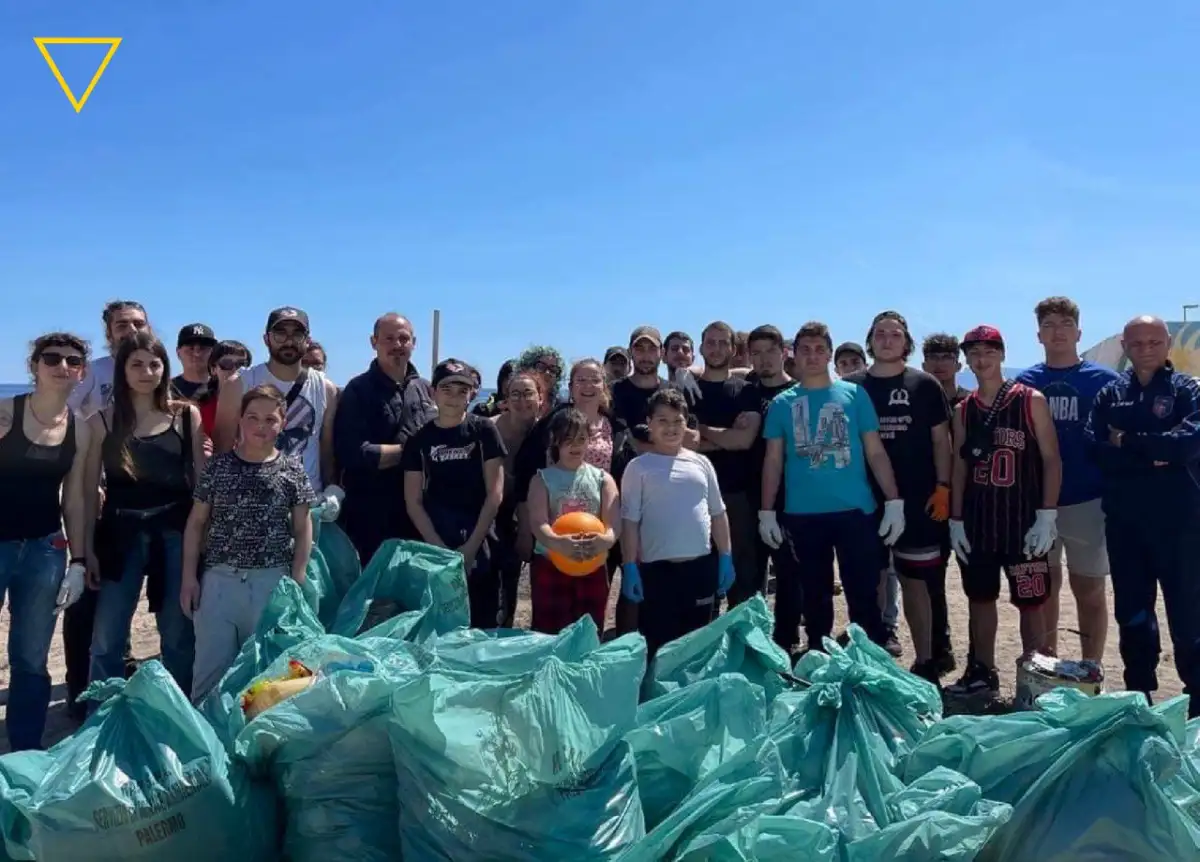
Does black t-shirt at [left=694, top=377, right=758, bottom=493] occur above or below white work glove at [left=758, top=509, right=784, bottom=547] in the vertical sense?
above

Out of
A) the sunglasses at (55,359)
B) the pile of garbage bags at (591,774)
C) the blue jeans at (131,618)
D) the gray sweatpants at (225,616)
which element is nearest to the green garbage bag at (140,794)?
the pile of garbage bags at (591,774)

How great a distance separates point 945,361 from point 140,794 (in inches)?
190

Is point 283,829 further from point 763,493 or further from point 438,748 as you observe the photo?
point 763,493

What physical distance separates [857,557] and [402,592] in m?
2.26

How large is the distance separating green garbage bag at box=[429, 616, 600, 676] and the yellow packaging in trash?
1.35 feet

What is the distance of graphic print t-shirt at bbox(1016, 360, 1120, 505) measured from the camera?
457 cm

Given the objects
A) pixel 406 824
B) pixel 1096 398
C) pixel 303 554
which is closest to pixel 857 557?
pixel 1096 398

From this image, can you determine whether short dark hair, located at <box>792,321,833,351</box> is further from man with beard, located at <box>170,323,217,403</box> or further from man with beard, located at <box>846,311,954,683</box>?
man with beard, located at <box>170,323,217,403</box>

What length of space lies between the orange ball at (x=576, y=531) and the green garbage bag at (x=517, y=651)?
1.27 metres

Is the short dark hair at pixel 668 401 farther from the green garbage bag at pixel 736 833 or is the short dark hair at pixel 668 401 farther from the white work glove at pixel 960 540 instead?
the green garbage bag at pixel 736 833

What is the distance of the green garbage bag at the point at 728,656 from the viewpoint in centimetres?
305

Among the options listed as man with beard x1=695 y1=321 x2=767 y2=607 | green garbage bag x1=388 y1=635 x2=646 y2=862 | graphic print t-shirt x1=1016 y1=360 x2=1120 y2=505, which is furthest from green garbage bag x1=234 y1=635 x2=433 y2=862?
graphic print t-shirt x1=1016 y1=360 x2=1120 y2=505

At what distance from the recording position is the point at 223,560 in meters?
3.63

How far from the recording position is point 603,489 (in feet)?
14.3
